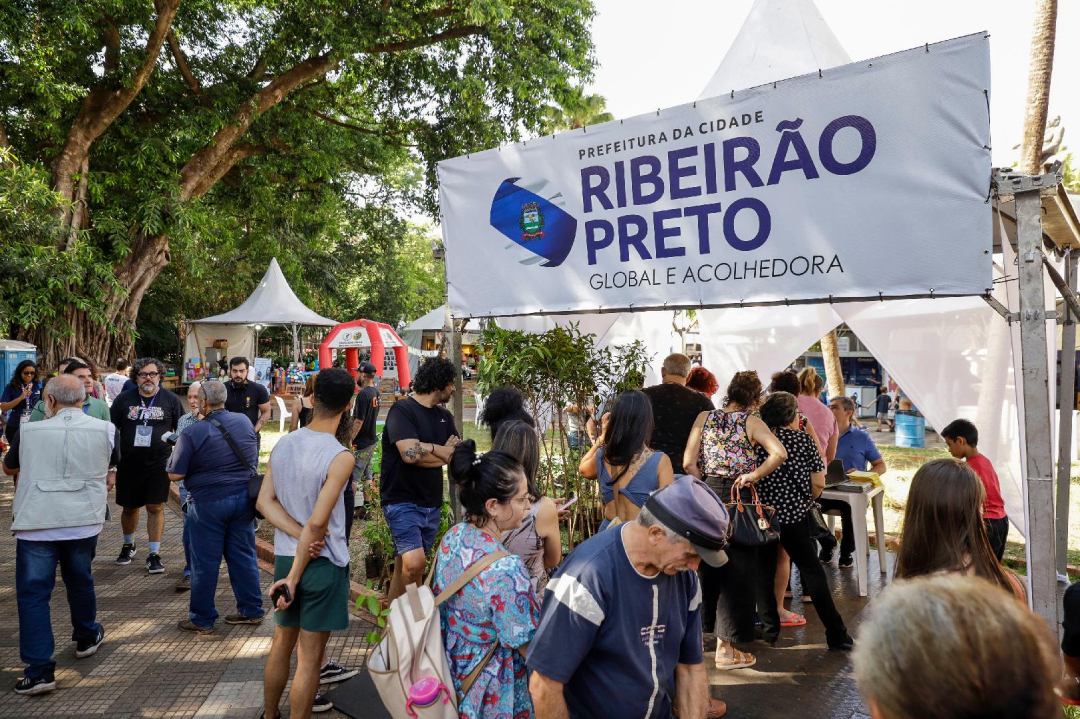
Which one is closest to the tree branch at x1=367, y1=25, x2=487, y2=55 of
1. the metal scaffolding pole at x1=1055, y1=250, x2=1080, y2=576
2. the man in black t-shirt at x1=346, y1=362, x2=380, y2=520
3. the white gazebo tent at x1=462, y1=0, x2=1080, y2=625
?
the white gazebo tent at x1=462, y1=0, x2=1080, y2=625

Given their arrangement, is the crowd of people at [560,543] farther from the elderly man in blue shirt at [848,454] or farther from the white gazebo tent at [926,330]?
the white gazebo tent at [926,330]

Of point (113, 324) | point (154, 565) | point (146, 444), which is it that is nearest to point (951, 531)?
point (146, 444)

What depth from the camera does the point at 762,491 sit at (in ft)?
14.5

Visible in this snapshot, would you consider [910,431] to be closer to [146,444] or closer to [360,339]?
[360,339]

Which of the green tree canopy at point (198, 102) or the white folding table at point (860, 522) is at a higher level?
the green tree canopy at point (198, 102)

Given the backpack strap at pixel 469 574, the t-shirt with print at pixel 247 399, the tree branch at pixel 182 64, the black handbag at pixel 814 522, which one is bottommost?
the black handbag at pixel 814 522

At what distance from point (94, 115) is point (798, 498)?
15.0 m

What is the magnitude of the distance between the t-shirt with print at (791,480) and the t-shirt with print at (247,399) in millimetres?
5509

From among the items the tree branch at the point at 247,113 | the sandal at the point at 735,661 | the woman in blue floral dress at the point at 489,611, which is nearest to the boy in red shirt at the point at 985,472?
the sandal at the point at 735,661

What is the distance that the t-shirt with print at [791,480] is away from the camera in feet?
14.4

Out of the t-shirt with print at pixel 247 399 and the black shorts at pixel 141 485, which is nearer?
the black shorts at pixel 141 485

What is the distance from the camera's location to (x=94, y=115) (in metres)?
13.7

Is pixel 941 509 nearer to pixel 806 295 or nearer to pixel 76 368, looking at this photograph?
pixel 806 295

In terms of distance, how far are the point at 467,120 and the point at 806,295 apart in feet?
41.0
